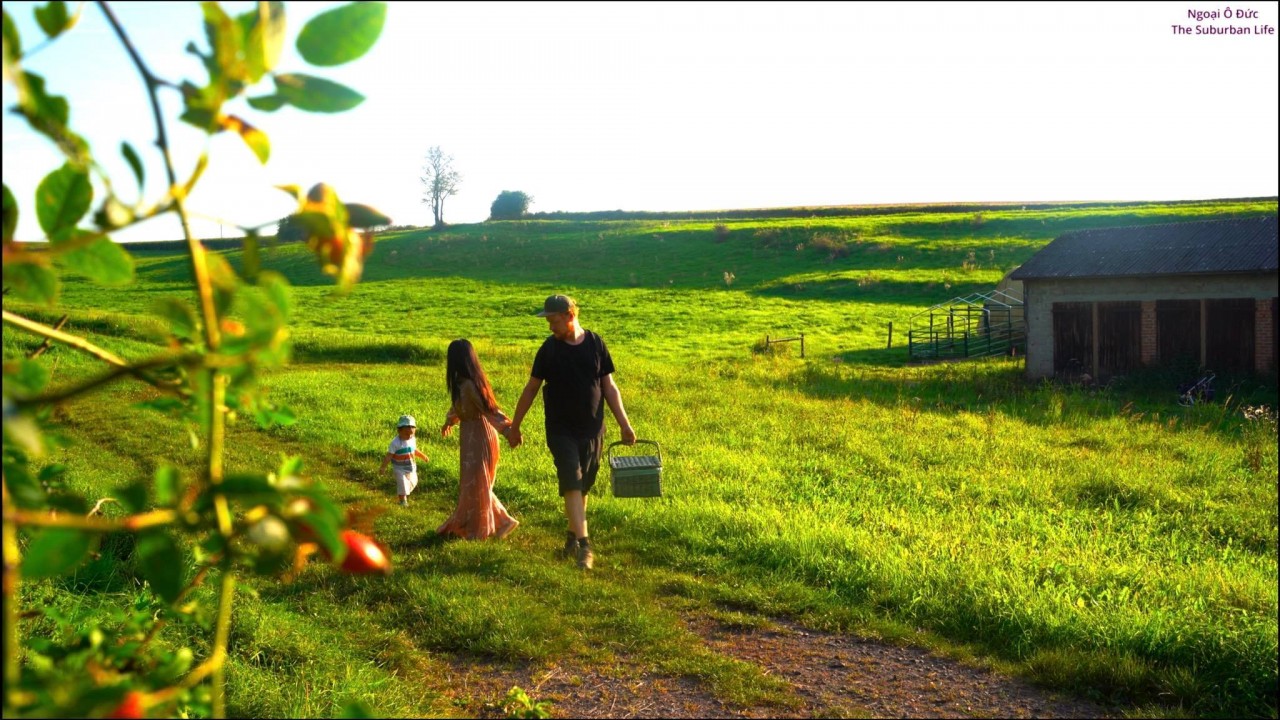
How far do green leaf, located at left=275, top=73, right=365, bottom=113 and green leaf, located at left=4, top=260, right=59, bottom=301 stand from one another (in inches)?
14.6

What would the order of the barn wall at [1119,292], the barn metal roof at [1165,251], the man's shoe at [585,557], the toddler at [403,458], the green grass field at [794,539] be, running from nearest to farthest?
1. the green grass field at [794,539]
2. the man's shoe at [585,557]
3. the toddler at [403,458]
4. the barn wall at [1119,292]
5. the barn metal roof at [1165,251]

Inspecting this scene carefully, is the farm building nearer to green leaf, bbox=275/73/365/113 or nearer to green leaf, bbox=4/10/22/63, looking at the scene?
green leaf, bbox=275/73/365/113

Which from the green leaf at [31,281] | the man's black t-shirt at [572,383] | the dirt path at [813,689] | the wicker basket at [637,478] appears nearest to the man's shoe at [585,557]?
the wicker basket at [637,478]

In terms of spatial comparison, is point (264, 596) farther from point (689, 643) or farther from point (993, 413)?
point (993, 413)

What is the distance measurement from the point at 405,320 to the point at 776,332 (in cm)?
1431

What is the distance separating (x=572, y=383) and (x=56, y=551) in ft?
19.7

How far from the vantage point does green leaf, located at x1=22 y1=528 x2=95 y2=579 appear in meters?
0.84

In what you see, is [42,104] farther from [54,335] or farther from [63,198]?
[54,335]

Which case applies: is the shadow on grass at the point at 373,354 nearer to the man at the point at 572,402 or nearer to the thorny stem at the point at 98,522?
the man at the point at 572,402

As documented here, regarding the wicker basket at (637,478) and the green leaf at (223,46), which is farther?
the wicker basket at (637,478)

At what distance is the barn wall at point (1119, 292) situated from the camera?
61.8ft

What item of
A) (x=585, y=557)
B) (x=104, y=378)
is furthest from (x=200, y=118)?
(x=585, y=557)

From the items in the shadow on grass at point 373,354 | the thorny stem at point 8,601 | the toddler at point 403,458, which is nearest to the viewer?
the thorny stem at point 8,601

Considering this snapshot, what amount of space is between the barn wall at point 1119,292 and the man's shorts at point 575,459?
16836 millimetres
